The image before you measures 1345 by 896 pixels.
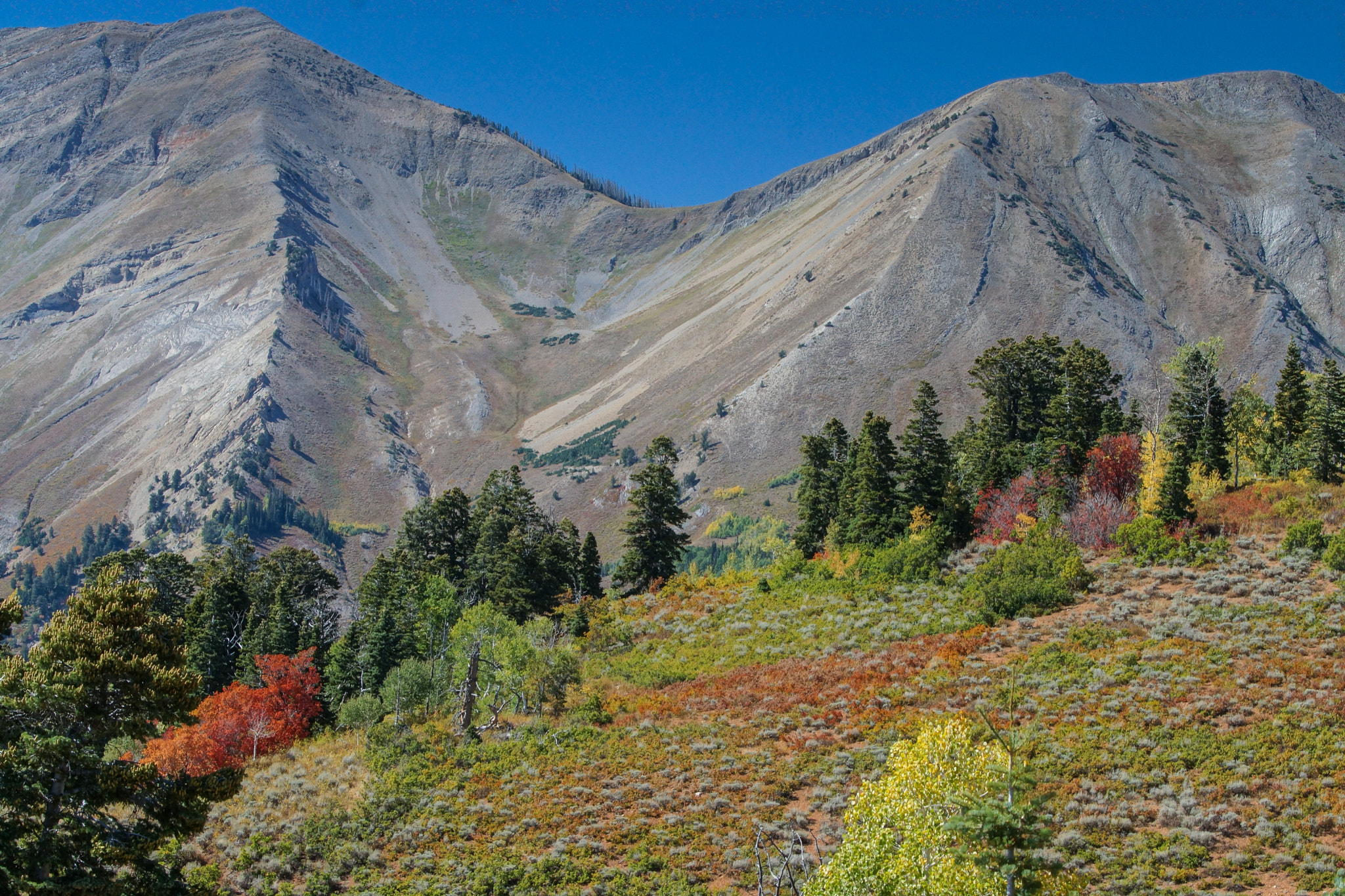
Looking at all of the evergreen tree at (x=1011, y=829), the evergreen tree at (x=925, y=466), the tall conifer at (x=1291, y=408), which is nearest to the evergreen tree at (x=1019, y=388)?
the evergreen tree at (x=925, y=466)

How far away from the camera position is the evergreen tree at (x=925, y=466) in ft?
179

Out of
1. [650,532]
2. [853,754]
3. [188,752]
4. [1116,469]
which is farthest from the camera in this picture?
[650,532]

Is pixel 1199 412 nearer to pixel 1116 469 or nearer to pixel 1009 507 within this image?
pixel 1116 469

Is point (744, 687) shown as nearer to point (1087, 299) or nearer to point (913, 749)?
point (913, 749)

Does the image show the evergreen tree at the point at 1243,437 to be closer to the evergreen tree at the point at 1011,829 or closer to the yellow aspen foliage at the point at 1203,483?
the yellow aspen foliage at the point at 1203,483

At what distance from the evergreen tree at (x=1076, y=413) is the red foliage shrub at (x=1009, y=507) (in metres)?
2.04

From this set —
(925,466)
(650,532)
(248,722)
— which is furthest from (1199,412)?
(248,722)

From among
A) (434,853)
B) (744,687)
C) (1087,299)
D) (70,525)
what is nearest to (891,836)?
(434,853)

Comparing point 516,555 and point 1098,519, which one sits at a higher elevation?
point 516,555

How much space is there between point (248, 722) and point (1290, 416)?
60261 millimetres

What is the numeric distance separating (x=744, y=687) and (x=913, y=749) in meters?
21.3

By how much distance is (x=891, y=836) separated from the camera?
59.6 feet

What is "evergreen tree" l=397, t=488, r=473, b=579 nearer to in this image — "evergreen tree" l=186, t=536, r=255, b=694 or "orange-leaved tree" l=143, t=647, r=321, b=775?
"evergreen tree" l=186, t=536, r=255, b=694

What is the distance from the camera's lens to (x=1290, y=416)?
52.1 metres
